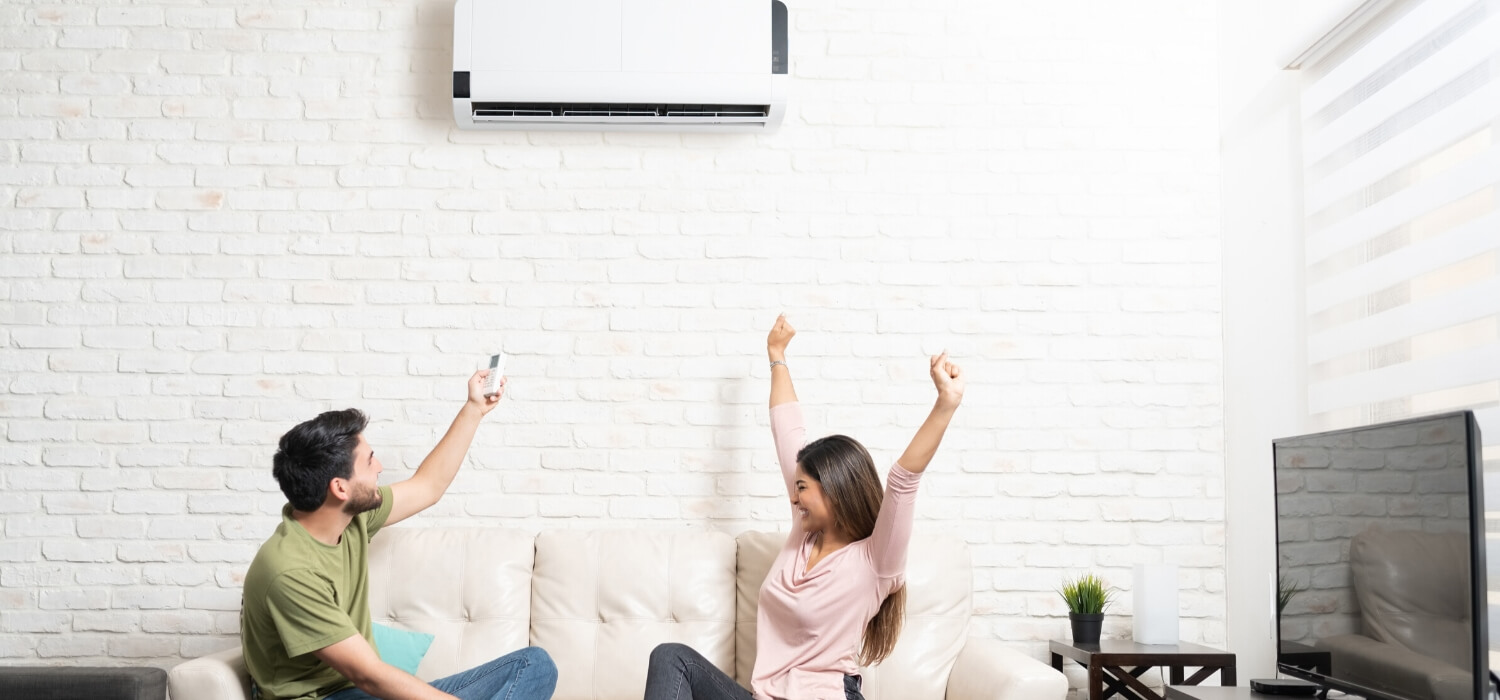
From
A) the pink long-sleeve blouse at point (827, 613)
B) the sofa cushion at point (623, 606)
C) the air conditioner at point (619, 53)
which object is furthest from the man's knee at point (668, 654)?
the air conditioner at point (619, 53)

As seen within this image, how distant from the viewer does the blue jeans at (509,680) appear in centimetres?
254

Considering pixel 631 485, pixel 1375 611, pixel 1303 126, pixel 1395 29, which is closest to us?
pixel 1375 611

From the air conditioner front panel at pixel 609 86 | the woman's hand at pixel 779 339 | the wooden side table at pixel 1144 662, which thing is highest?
the air conditioner front panel at pixel 609 86

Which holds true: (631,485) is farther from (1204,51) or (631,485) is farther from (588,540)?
(1204,51)

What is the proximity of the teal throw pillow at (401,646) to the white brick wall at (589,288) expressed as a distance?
0.51 metres

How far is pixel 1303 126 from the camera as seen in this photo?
116 inches

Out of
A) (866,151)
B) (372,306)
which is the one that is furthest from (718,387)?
(372,306)

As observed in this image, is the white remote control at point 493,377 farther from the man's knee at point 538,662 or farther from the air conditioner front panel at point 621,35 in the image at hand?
the air conditioner front panel at point 621,35

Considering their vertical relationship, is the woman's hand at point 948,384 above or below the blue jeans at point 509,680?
above

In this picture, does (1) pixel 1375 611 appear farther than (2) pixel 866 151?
No

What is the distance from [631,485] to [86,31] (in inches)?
85.7

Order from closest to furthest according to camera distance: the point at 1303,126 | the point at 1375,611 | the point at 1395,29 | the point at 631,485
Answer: the point at 1375,611
the point at 1395,29
the point at 1303,126
the point at 631,485

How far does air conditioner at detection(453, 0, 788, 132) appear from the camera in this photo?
10.5ft

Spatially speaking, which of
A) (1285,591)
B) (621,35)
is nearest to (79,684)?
(621,35)
